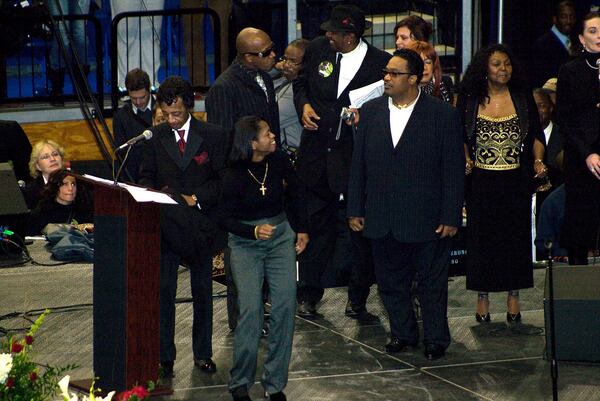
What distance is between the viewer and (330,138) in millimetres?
9195

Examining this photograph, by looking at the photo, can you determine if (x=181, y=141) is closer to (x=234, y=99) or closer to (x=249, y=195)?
(x=249, y=195)

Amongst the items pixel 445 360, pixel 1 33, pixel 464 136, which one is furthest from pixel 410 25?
pixel 1 33

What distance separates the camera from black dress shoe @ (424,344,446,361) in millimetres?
8195

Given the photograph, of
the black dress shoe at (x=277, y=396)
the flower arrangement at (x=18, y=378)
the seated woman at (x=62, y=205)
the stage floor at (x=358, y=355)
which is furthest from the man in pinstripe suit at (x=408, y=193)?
the seated woman at (x=62, y=205)

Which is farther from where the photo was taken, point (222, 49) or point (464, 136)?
point (222, 49)

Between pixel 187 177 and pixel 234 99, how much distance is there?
1.17 metres

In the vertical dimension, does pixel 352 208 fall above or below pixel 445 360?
above

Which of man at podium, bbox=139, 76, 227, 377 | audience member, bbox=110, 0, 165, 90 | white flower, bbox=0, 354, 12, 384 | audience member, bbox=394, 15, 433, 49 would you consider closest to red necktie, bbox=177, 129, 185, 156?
man at podium, bbox=139, 76, 227, 377

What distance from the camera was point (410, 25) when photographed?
977 centimetres

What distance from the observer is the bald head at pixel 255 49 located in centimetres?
877

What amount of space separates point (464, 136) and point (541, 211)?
1981 mm

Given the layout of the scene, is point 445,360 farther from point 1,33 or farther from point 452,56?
point 1,33

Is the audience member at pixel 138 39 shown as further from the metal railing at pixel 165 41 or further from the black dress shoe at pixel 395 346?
the black dress shoe at pixel 395 346

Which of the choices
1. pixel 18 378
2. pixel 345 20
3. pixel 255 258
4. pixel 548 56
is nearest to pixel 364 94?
pixel 345 20
